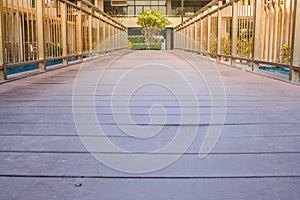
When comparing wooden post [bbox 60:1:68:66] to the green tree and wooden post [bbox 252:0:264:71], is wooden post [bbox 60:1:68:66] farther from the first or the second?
the green tree

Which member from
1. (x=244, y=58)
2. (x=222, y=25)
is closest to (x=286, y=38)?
(x=244, y=58)

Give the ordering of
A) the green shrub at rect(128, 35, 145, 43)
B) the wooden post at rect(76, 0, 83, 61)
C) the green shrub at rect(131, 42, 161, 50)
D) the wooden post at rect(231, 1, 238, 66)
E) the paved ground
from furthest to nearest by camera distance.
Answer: the green shrub at rect(128, 35, 145, 43) < the green shrub at rect(131, 42, 161, 50) < the wooden post at rect(76, 0, 83, 61) < the wooden post at rect(231, 1, 238, 66) < the paved ground

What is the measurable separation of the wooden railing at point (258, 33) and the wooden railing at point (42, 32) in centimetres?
256

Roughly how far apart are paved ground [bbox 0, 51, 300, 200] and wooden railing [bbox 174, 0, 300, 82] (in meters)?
1.20

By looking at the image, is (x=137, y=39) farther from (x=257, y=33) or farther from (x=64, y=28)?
(x=257, y=33)

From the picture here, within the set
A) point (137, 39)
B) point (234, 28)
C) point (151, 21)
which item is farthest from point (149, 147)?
point (137, 39)

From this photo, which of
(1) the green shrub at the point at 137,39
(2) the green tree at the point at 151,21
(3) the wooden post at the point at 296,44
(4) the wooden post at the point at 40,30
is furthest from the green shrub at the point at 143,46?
(3) the wooden post at the point at 296,44

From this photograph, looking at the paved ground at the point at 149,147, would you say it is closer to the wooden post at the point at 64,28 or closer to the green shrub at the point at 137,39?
the wooden post at the point at 64,28

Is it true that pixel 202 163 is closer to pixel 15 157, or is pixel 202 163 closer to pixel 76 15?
pixel 15 157

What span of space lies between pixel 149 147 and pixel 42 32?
3.50 metres

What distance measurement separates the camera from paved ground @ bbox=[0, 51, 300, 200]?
3.18 feet

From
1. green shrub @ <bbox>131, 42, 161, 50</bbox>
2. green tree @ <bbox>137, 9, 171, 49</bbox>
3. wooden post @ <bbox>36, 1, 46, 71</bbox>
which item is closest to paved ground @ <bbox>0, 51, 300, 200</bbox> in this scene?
wooden post @ <bbox>36, 1, 46, 71</bbox>

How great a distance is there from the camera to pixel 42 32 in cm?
444

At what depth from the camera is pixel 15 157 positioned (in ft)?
4.02
